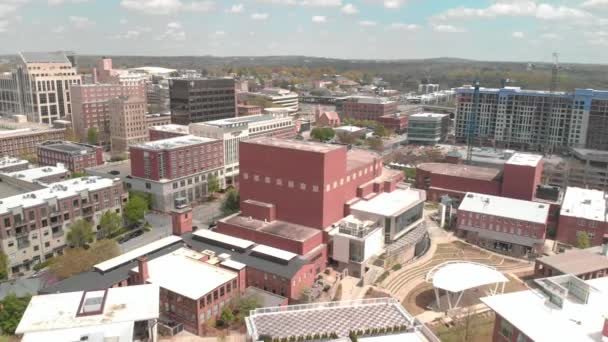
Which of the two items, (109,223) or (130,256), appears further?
(109,223)

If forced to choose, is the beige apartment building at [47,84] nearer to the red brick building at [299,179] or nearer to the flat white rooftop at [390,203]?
the red brick building at [299,179]

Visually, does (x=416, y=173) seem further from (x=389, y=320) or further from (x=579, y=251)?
(x=389, y=320)

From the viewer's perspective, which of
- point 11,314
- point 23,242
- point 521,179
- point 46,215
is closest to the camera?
point 11,314

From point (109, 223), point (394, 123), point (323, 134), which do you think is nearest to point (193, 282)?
point (109, 223)

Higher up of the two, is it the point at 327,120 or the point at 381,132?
the point at 327,120

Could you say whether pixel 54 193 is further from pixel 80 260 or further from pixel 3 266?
pixel 80 260
